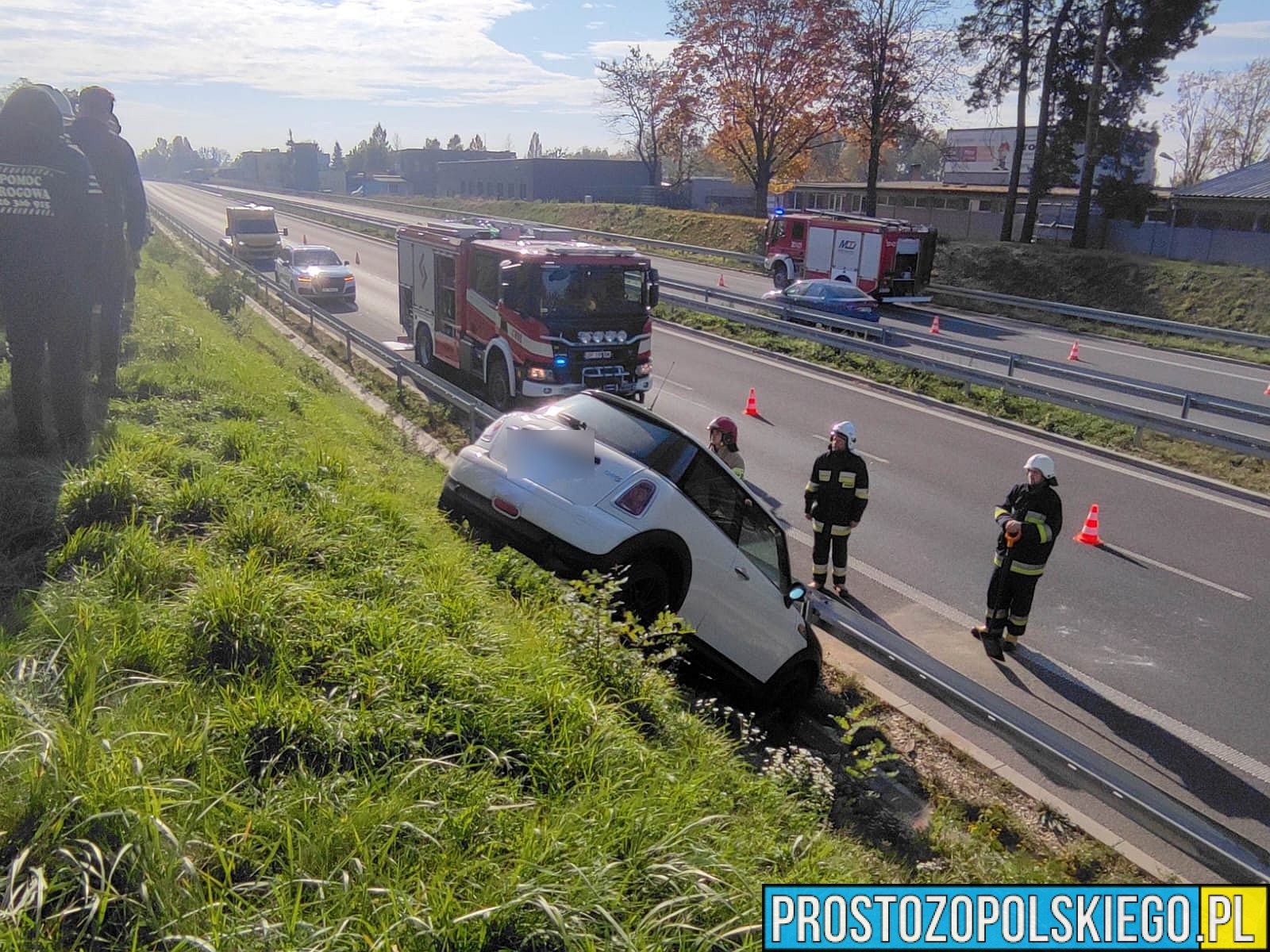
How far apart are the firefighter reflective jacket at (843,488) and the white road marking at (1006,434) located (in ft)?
20.7

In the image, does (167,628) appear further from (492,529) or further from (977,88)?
(977,88)

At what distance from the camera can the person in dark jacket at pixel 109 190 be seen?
8.75m

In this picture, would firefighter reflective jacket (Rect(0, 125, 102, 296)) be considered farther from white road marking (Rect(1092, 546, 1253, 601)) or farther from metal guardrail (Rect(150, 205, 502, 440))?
white road marking (Rect(1092, 546, 1253, 601))

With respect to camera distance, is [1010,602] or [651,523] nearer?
[651,523]

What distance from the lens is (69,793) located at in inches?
107

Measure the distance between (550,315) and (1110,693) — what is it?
29.0ft

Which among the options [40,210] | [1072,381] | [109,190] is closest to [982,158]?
[1072,381]

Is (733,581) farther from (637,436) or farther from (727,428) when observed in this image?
(727,428)

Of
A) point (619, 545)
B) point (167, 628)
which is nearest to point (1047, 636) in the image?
point (619, 545)

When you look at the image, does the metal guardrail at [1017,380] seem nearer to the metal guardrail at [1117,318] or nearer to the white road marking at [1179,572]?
the white road marking at [1179,572]

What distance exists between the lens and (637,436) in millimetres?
6195

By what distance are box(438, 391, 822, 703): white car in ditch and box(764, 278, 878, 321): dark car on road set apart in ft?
61.2

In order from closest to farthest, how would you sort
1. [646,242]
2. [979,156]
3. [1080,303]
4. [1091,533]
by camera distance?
[1091,533], [1080,303], [646,242], [979,156]

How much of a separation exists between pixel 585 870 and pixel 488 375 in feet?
39.8
